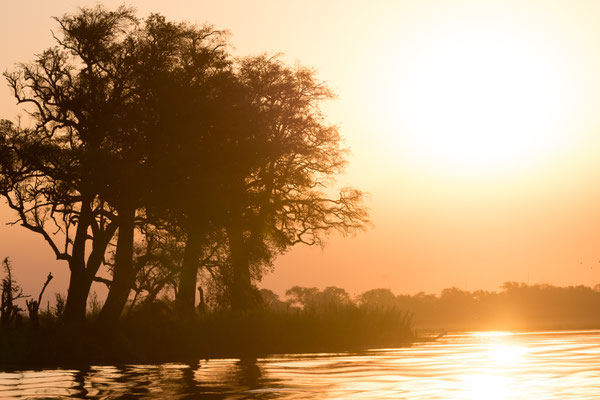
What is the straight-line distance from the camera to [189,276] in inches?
1804

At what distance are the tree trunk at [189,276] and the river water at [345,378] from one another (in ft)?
42.6

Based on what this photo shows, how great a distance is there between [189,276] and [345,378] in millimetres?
25287

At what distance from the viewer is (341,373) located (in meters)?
23.2

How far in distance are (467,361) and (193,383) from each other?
9814 mm

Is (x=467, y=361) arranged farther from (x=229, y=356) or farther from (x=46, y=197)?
(x=46, y=197)

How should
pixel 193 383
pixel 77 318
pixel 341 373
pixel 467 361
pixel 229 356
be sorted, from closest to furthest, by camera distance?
pixel 193 383, pixel 341 373, pixel 467 361, pixel 229 356, pixel 77 318

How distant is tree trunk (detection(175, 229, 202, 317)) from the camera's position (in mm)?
43688

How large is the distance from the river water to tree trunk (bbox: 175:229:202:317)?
13.0 meters

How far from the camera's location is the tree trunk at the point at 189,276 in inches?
1720

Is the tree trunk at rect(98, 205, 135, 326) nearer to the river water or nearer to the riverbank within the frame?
the riverbank

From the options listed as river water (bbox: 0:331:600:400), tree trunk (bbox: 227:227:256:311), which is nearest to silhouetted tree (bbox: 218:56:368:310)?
tree trunk (bbox: 227:227:256:311)

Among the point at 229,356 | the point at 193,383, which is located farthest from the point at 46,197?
the point at 193,383

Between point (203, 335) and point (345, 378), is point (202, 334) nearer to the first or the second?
point (203, 335)

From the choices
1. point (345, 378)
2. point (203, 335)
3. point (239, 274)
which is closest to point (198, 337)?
point (203, 335)
